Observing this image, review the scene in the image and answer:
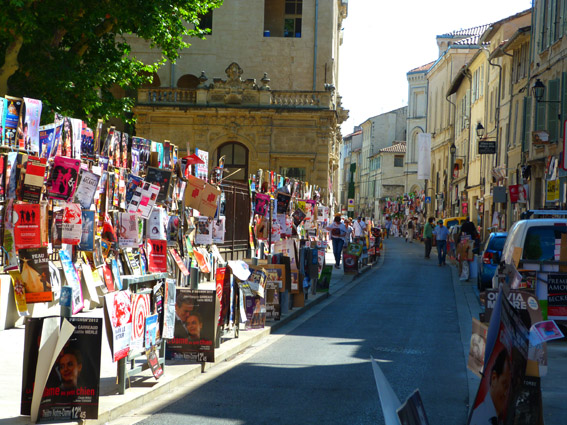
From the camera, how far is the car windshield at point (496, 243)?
21.9m

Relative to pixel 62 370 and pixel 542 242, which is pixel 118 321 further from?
pixel 542 242

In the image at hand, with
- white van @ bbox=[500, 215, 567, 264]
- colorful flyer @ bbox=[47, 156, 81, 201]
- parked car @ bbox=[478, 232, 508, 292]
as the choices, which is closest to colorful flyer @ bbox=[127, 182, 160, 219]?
colorful flyer @ bbox=[47, 156, 81, 201]

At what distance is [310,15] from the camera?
48.9 metres

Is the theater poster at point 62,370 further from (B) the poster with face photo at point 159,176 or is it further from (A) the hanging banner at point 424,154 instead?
(A) the hanging banner at point 424,154

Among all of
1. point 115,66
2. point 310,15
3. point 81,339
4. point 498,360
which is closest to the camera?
point 498,360

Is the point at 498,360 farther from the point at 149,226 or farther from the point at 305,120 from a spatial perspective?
the point at 305,120

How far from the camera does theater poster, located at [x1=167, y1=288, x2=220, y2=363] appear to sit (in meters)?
9.40

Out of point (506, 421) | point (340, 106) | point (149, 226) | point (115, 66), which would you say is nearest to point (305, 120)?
point (340, 106)

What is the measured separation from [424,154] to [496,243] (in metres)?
59.8

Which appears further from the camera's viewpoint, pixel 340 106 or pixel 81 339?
pixel 340 106

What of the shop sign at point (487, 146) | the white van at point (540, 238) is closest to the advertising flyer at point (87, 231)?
the white van at point (540, 238)

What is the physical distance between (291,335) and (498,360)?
8557mm

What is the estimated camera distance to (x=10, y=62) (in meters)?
20.8

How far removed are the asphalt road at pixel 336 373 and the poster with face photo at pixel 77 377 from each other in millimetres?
598
